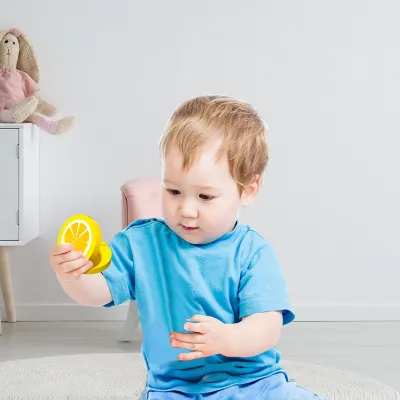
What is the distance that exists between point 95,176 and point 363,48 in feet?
3.67

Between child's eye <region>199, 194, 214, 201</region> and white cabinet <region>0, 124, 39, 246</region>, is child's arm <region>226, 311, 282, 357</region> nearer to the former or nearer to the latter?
child's eye <region>199, 194, 214, 201</region>

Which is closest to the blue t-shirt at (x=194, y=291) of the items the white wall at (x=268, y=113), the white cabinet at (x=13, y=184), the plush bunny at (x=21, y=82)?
the white cabinet at (x=13, y=184)

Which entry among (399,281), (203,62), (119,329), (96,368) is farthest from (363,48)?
(96,368)

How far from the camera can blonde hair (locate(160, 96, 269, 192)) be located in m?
1.12

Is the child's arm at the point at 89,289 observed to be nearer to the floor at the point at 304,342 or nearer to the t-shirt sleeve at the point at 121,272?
the t-shirt sleeve at the point at 121,272

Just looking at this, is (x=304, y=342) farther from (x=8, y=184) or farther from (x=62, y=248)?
(x=62, y=248)

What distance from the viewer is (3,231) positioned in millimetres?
2744

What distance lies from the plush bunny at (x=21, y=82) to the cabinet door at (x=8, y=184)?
107mm

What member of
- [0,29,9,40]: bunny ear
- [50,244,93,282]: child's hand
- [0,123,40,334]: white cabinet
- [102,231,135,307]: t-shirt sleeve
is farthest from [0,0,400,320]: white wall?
[50,244,93,282]: child's hand

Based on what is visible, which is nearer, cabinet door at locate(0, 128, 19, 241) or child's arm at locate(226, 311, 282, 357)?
child's arm at locate(226, 311, 282, 357)

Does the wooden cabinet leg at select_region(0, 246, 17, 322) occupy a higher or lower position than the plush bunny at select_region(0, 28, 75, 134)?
lower

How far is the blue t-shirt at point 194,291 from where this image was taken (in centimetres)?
113

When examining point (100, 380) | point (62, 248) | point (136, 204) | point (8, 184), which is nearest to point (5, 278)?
point (8, 184)

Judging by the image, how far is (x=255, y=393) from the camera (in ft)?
3.70
